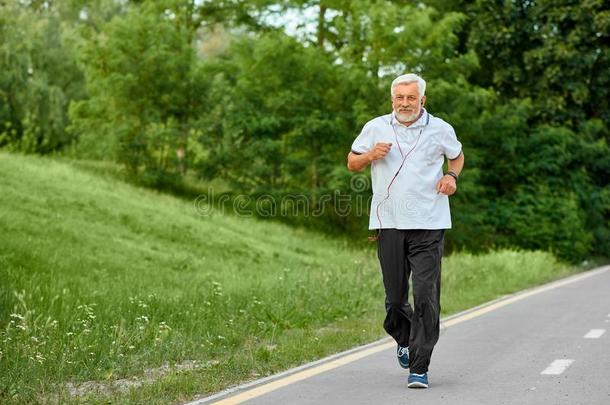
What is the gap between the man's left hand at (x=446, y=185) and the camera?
7852 millimetres

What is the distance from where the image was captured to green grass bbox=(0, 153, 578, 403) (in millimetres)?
8305

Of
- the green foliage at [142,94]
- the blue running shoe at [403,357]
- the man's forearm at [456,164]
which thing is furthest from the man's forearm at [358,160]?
the green foliage at [142,94]

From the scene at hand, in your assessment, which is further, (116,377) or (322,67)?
(322,67)

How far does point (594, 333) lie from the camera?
11594 mm

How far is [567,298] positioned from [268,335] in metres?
7.16

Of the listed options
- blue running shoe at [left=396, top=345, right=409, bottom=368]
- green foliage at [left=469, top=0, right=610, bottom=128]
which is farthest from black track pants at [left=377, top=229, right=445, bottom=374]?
green foliage at [left=469, top=0, right=610, bottom=128]

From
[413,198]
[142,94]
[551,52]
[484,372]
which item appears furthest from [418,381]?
[142,94]

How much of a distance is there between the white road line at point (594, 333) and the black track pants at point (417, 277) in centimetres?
374

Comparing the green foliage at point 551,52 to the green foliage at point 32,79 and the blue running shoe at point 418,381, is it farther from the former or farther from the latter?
the blue running shoe at point 418,381

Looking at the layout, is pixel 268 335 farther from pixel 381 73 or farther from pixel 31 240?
pixel 381 73

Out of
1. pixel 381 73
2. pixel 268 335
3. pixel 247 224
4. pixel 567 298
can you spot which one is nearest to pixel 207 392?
pixel 268 335

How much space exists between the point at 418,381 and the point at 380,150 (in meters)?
1.68

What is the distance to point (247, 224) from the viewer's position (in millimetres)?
29094

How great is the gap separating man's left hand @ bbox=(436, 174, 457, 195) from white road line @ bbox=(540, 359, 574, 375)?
185 cm
